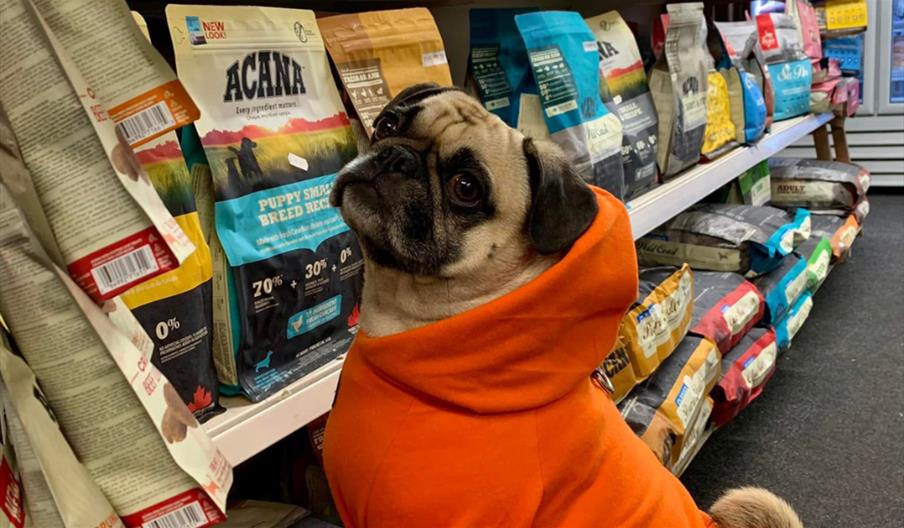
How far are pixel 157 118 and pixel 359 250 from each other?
1.65 ft

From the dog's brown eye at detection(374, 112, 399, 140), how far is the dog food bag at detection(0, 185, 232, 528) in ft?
1.46

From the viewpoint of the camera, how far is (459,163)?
847mm

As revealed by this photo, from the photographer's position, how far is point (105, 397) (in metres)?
0.54

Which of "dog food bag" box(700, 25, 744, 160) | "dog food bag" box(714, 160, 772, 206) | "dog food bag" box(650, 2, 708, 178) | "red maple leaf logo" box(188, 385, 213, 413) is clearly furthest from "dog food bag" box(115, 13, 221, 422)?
"dog food bag" box(714, 160, 772, 206)

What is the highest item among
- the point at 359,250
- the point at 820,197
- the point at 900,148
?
the point at 359,250

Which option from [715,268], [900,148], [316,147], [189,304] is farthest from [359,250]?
[900,148]

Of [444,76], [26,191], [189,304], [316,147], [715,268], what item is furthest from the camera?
[715,268]

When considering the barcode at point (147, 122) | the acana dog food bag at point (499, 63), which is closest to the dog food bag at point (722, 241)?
the acana dog food bag at point (499, 63)

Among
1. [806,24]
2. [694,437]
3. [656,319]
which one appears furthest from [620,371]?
[806,24]

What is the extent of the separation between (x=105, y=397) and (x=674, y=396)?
49.7 inches

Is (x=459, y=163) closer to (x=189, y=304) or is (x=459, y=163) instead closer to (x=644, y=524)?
(x=189, y=304)

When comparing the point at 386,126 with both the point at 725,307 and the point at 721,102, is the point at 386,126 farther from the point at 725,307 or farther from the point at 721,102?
the point at 721,102

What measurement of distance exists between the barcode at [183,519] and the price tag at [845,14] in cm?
376

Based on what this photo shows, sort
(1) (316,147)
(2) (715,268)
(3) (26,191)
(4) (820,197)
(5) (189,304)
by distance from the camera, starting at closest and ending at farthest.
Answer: (3) (26,191)
(5) (189,304)
(1) (316,147)
(2) (715,268)
(4) (820,197)
